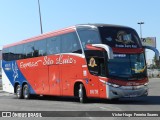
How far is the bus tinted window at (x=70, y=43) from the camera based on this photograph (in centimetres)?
2116

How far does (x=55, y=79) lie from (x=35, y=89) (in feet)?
11.2

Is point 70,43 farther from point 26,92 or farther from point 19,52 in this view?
point 19,52

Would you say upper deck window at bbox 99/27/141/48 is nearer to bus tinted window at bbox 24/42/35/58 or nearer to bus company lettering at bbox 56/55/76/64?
bus company lettering at bbox 56/55/76/64

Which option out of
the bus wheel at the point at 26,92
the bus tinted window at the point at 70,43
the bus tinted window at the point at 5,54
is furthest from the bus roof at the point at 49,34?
the bus wheel at the point at 26,92

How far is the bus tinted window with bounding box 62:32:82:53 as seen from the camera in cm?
2116

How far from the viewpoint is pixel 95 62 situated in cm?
2009

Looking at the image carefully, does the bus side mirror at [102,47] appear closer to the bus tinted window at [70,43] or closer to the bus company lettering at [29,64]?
the bus tinted window at [70,43]

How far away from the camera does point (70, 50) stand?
21766 millimetres

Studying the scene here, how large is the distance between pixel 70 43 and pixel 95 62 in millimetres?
2261

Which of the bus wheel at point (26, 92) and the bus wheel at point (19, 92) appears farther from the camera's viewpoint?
the bus wheel at point (19, 92)

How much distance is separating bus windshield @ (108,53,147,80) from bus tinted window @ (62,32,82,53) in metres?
Answer: 2.15

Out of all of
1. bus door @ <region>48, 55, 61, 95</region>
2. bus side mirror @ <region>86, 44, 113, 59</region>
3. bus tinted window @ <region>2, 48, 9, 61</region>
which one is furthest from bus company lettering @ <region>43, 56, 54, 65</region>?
bus tinted window @ <region>2, 48, 9, 61</region>

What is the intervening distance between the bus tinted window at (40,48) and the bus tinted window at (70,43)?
262 cm

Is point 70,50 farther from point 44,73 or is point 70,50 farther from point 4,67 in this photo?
point 4,67
